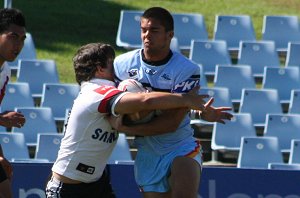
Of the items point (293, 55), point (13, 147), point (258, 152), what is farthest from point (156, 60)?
point (293, 55)

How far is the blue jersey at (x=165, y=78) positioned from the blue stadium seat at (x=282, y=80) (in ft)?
19.7

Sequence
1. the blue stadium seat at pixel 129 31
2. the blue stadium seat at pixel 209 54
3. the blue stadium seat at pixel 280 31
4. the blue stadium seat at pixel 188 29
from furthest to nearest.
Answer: the blue stadium seat at pixel 280 31
the blue stadium seat at pixel 188 29
the blue stadium seat at pixel 129 31
the blue stadium seat at pixel 209 54

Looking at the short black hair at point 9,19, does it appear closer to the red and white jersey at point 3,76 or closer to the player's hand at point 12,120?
the red and white jersey at point 3,76

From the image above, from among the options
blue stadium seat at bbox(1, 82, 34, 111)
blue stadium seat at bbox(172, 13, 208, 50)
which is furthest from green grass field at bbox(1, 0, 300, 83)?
blue stadium seat at bbox(1, 82, 34, 111)

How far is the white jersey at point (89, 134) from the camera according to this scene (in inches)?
268

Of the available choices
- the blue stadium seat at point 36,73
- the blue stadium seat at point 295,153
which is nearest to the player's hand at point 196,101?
the blue stadium seat at point 295,153

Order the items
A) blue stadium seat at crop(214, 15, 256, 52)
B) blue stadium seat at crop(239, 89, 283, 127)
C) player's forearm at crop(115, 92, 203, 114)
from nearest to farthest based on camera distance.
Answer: player's forearm at crop(115, 92, 203, 114)
blue stadium seat at crop(239, 89, 283, 127)
blue stadium seat at crop(214, 15, 256, 52)

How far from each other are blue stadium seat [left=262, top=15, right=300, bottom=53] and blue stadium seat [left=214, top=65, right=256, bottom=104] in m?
2.03

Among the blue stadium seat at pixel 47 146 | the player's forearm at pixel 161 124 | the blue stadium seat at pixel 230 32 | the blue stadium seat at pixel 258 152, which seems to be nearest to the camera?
the player's forearm at pixel 161 124

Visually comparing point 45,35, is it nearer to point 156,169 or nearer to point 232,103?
point 232,103

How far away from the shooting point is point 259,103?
494 inches

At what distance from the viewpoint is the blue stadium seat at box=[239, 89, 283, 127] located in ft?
40.9

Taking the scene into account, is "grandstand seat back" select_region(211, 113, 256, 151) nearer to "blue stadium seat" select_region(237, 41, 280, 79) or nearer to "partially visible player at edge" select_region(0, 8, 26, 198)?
"blue stadium seat" select_region(237, 41, 280, 79)

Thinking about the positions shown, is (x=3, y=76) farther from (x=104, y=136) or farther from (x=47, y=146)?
(x=47, y=146)
